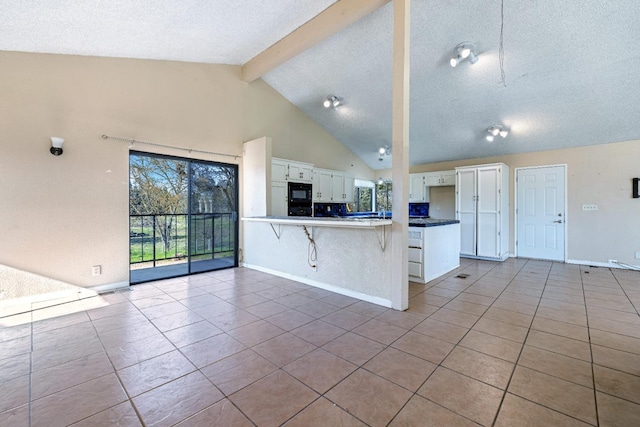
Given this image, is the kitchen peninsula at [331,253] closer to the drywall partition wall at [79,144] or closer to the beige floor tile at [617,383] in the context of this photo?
the beige floor tile at [617,383]

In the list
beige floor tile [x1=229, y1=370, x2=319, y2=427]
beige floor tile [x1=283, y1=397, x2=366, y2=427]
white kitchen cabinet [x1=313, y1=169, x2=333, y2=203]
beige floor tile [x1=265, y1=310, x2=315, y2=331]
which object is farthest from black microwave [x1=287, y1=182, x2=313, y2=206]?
beige floor tile [x1=283, y1=397, x2=366, y2=427]

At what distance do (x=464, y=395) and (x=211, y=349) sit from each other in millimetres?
1856

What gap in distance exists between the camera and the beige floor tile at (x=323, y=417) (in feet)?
4.80

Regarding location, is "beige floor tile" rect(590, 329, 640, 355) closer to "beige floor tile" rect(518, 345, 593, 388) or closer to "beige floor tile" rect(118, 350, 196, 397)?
"beige floor tile" rect(518, 345, 593, 388)

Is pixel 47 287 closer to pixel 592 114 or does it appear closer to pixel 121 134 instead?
pixel 121 134

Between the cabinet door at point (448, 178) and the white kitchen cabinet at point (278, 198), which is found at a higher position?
the cabinet door at point (448, 178)

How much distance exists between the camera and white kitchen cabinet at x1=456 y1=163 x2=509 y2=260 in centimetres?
593

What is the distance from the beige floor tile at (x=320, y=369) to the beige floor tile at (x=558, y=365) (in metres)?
1.33

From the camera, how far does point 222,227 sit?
515 cm

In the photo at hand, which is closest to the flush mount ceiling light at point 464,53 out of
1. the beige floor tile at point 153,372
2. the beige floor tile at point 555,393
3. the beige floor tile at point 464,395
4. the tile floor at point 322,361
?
the tile floor at point 322,361

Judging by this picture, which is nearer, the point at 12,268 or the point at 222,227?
the point at 12,268

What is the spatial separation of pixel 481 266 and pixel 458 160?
9.53 feet

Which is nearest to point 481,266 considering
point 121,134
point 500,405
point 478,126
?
point 478,126

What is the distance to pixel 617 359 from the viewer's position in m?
2.09
